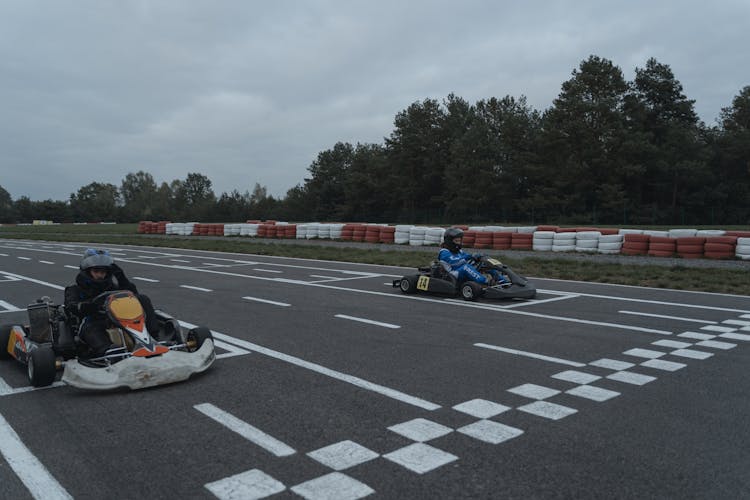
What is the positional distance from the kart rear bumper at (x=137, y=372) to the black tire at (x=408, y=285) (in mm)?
6428

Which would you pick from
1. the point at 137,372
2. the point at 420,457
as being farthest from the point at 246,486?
the point at 137,372

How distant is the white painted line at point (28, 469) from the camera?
11.3 feet

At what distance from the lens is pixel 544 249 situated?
2130cm

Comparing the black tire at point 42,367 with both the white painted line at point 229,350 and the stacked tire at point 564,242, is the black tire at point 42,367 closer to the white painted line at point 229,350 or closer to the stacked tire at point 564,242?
the white painted line at point 229,350

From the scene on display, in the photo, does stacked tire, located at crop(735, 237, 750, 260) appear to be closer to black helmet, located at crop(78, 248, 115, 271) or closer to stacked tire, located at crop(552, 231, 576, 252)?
stacked tire, located at crop(552, 231, 576, 252)

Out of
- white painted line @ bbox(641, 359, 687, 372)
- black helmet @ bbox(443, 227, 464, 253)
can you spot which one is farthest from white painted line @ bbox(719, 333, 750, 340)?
black helmet @ bbox(443, 227, 464, 253)

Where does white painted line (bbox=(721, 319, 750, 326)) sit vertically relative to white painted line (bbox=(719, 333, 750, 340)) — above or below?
above

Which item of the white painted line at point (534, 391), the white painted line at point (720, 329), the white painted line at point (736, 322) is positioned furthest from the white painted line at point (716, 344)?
the white painted line at point (534, 391)

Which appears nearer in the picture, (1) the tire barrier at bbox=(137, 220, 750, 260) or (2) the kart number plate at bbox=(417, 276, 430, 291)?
(2) the kart number plate at bbox=(417, 276, 430, 291)

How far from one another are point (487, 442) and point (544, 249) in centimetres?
1803

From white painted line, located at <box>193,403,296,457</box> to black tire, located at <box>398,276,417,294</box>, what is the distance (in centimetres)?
708

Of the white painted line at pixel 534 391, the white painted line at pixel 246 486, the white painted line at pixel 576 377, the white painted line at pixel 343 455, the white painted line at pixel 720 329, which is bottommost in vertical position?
the white painted line at pixel 246 486

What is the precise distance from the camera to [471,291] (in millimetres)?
10719

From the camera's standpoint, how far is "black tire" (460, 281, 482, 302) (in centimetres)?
1067
